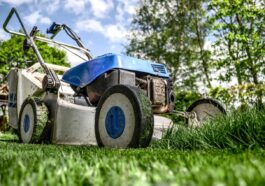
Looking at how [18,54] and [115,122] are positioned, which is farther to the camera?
[18,54]

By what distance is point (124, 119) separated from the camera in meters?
3.35

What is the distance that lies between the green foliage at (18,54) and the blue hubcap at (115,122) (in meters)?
27.0

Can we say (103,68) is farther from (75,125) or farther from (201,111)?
(201,111)

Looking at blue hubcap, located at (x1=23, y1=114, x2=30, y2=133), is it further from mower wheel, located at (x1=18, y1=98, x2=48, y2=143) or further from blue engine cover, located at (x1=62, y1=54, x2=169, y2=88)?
blue engine cover, located at (x1=62, y1=54, x2=169, y2=88)

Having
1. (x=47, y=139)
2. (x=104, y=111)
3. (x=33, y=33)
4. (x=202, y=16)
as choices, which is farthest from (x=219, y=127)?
(x=202, y=16)

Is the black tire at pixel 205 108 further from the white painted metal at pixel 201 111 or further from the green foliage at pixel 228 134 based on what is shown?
the green foliage at pixel 228 134

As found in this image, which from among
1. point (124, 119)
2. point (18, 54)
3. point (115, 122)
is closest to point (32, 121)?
point (115, 122)

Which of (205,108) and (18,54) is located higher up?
(18,54)

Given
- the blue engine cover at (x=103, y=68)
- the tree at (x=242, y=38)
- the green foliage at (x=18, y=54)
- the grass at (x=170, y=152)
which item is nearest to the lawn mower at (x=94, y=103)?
the blue engine cover at (x=103, y=68)

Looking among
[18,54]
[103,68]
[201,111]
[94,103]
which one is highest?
[18,54]

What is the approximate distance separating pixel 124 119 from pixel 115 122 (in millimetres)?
144

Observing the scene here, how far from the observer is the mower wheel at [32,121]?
4680mm

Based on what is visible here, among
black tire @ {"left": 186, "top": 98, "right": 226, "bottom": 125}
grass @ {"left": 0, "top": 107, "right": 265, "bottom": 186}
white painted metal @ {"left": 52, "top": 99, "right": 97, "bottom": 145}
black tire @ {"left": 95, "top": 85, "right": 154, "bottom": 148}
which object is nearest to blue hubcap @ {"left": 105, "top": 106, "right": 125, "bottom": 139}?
black tire @ {"left": 95, "top": 85, "right": 154, "bottom": 148}

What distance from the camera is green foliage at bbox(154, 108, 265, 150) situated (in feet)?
10.3
